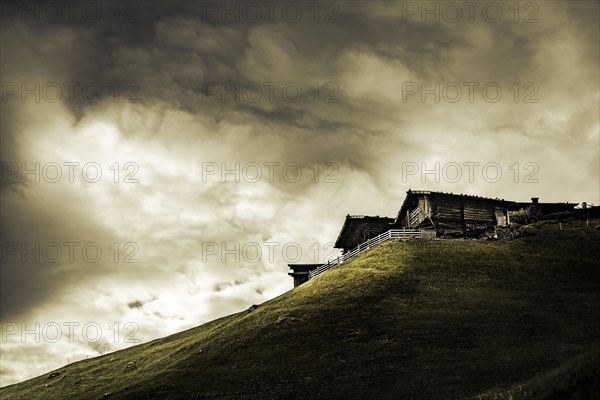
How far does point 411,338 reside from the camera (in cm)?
4231

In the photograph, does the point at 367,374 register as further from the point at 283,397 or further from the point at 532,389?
the point at 532,389

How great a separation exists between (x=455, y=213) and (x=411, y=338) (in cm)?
3648

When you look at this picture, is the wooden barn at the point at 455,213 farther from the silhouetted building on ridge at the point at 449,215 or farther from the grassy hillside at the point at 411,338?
the grassy hillside at the point at 411,338

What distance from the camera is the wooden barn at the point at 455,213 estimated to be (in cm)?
7394

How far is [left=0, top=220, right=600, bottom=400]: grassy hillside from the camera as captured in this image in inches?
1373

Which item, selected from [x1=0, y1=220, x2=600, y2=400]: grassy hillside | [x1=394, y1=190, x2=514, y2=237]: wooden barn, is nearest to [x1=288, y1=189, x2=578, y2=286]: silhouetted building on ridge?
[x1=394, y1=190, x2=514, y2=237]: wooden barn

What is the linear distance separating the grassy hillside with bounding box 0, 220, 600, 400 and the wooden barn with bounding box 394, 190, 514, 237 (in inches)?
333

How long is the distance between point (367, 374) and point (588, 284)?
2631 centimetres


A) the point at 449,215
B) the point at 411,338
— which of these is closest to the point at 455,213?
the point at 449,215

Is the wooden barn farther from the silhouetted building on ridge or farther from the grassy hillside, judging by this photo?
the grassy hillside

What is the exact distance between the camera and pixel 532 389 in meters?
25.4

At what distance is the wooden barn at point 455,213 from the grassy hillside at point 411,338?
8.45 metres

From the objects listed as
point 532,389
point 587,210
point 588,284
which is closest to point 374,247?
point 588,284

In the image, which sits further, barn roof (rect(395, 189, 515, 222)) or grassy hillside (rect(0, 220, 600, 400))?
barn roof (rect(395, 189, 515, 222))
